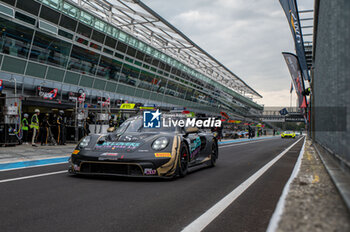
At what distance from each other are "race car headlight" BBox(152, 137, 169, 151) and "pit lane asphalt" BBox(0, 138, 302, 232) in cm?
58

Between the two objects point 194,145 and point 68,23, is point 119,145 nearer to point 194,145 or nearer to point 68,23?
point 194,145

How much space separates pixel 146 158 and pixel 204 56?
119 feet

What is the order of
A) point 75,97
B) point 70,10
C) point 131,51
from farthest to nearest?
point 131,51 → point 70,10 → point 75,97

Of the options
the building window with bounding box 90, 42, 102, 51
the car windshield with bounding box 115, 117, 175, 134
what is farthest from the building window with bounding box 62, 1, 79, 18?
the car windshield with bounding box 115, 117, 175, 134

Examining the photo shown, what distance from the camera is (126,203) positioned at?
154 inches

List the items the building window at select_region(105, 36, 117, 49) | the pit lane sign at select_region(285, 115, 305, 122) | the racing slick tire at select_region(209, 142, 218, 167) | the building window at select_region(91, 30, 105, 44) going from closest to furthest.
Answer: the racing slick tire at select_region(209, 142, 218, 167) < the building window at select_region(91, 30, 105, 44) < the building window at select_region(105, 36, 117, 49) < the pit lane sign at select_region(285, 115, 305, 122)

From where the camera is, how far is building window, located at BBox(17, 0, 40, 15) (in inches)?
679

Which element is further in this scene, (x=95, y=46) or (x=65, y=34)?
(x=95, y=46)

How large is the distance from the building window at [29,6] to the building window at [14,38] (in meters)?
0.99

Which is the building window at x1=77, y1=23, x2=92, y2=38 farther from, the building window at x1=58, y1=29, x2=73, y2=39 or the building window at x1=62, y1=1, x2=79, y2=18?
the building window at x1=62, y1=1, x2=79, y2=18

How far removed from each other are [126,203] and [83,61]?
20027mm

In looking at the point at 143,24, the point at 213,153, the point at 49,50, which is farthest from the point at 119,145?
the point at 143,24

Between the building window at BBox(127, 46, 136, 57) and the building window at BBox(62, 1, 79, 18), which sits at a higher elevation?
the building window at BBox(62, 1, 79, 18)

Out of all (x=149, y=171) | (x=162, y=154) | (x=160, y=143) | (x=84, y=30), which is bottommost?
(x=149, y=171)
